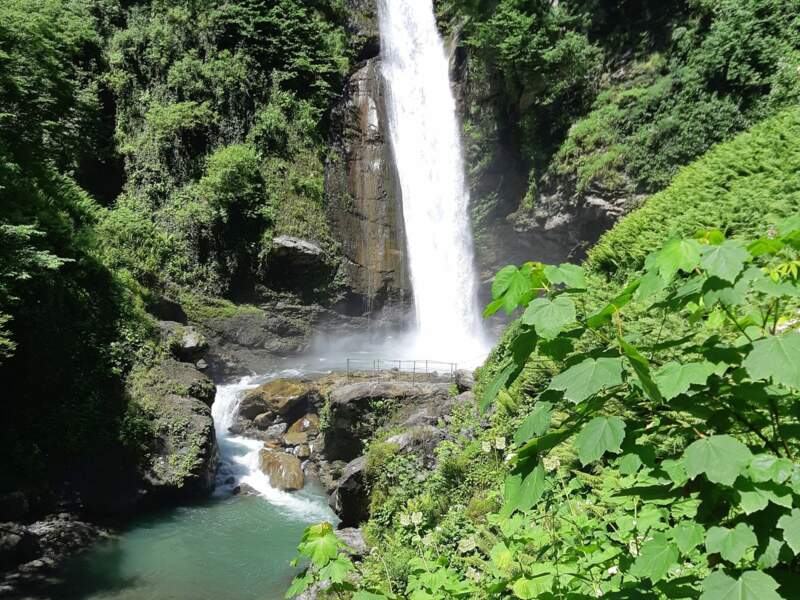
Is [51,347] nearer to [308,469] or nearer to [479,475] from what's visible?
[308,469]

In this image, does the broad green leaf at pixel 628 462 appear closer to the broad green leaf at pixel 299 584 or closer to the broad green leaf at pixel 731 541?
the broad green leaf at pixel 731 541

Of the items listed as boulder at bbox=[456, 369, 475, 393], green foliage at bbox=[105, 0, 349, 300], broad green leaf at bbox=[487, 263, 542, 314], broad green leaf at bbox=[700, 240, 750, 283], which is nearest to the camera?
broad green leaf at bbox=[700, 240, 750, 283]

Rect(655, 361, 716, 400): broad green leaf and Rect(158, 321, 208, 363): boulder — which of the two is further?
Rect(158, 321, 208, 363): boulder

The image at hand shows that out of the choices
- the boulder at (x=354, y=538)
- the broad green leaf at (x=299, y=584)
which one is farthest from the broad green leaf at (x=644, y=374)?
the boulder at (x=354, y=538)

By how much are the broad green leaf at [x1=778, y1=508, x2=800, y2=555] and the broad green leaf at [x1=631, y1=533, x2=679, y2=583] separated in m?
0.30

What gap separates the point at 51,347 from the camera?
441 inches

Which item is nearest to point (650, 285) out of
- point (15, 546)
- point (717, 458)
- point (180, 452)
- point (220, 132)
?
point (717, 458)

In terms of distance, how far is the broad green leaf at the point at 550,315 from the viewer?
3.94 feet

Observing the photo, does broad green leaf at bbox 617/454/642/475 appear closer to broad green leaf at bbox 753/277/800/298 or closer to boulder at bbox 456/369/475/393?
broad green leaf at bbox 753/277/800/298

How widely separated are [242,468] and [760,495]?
12.3 metres

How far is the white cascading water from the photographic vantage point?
34.6ft

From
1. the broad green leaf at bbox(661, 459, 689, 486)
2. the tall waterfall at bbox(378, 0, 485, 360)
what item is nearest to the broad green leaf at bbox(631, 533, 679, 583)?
the broad green leaf at bbox(661, 459, 689, 486)

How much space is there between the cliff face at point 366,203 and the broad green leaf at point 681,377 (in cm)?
1952

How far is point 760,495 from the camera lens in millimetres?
1118
